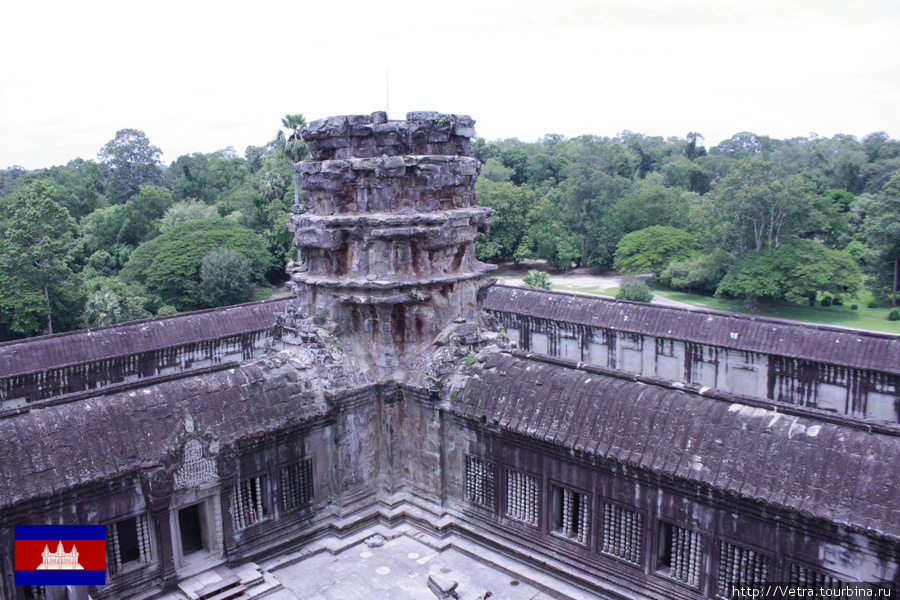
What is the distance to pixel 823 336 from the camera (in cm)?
1719

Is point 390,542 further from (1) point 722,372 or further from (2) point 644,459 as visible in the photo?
(1) point 722,372

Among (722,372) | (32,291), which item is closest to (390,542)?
(722,372)

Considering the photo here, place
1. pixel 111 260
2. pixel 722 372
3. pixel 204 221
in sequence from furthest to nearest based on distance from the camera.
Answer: pixel 111 260 → pixel 204 221 → pixel 722 372

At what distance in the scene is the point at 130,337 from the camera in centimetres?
1984

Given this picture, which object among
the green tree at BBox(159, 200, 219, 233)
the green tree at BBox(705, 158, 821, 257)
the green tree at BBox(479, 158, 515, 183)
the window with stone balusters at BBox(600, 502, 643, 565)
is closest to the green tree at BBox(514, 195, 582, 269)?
the green tree at BBox(705, 158, 821, 257)

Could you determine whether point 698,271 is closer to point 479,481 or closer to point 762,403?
point 479,481

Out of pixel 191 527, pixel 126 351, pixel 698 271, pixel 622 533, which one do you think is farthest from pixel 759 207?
pixel 191 527

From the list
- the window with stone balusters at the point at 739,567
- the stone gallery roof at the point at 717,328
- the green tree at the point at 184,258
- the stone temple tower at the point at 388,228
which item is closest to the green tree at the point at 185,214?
the green tree at the point at 184,258

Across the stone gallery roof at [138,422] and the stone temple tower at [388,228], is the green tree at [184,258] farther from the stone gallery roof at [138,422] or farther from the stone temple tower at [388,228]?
the stone gallery roof at [138,422]

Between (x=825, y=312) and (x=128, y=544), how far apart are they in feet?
133

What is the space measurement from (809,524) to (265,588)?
25.7 feet

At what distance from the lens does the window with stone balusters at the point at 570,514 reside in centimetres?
994

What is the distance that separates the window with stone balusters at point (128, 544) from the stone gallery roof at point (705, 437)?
5.21m

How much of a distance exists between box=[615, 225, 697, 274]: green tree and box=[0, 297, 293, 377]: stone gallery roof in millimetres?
30401
